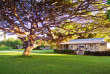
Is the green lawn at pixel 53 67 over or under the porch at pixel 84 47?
under

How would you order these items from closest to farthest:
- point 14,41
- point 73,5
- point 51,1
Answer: point 51,1 < point 73,5 < point 14,41

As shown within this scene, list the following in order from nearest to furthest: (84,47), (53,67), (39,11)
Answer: (53,67), (39,11), (84,47)

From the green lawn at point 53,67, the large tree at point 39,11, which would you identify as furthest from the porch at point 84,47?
the green lawn at point 53,67

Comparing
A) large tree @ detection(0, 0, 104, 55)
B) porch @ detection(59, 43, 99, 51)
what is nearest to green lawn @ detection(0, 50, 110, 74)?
large tree @ detection(0, 0, 104, 55)

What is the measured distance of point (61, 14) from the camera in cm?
1552

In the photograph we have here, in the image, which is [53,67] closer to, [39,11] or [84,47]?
[39,11]

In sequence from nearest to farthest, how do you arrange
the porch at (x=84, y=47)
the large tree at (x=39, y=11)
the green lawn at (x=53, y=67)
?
1. the green lawn at (x=53, y=67)
2. the large tree at (x=39, y=11)
3. the porch at (x=84, y=47)

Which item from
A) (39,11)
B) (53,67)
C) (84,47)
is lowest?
(53,67)

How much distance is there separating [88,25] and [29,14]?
792 centimetres

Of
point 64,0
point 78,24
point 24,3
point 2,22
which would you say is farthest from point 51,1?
point 2,22

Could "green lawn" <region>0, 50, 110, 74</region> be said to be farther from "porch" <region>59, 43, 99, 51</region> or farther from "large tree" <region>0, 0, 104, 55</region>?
"porch" <region>59, 43, 99, 51</region>

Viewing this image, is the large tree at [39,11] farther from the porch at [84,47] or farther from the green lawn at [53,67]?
the porch at [84,47]

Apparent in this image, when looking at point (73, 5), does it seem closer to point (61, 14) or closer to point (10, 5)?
point (61, 14)

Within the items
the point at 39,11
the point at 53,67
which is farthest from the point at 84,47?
the point at 53,67
